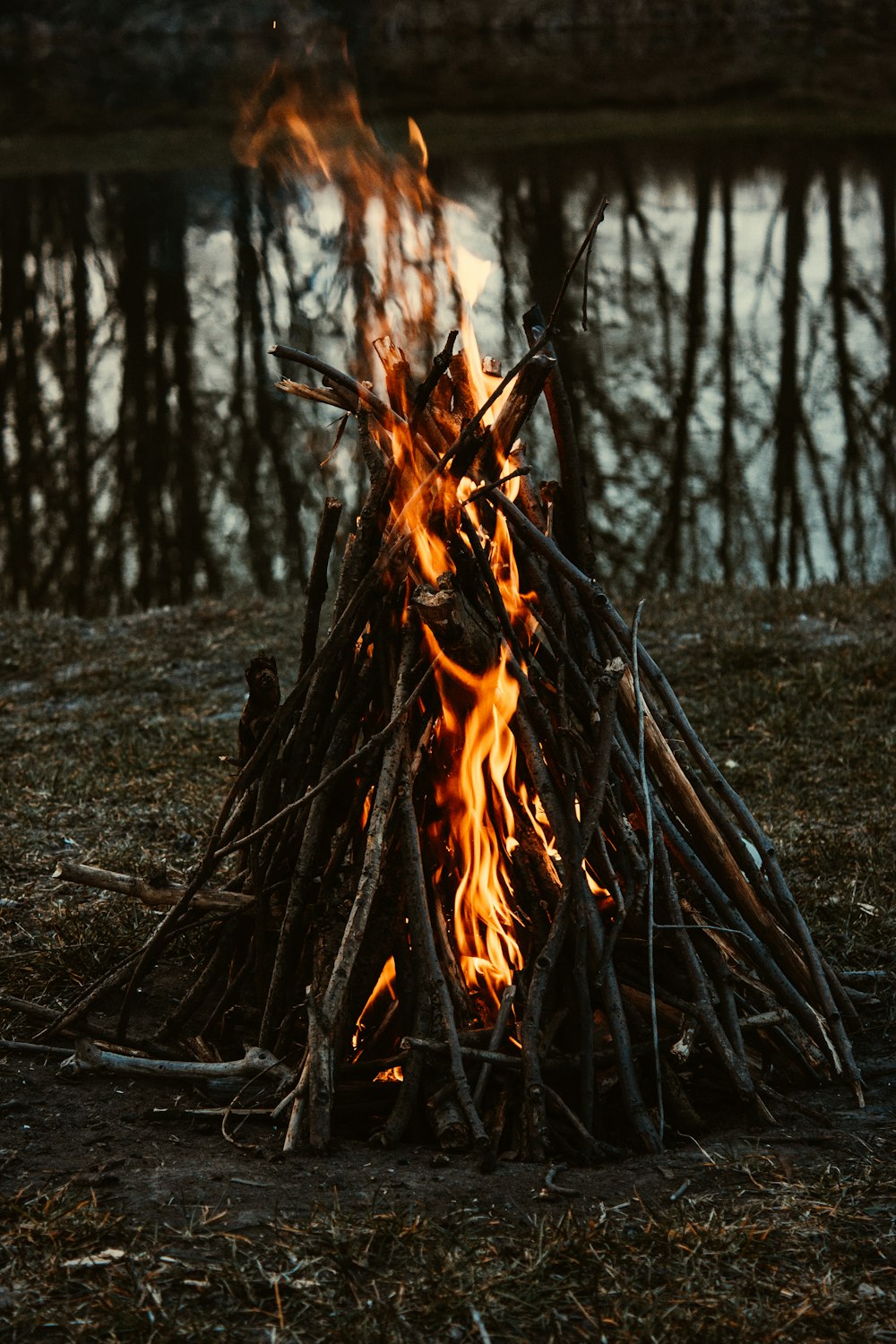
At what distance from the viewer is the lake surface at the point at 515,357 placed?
49.4ft

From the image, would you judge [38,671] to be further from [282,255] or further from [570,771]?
[282,255]

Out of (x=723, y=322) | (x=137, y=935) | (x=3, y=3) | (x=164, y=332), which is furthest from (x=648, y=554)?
(x=3, y=3)

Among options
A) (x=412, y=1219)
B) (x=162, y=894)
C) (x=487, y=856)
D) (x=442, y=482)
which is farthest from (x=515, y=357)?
(x=412, y=1219)

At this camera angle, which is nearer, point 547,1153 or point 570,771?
point 547,1153

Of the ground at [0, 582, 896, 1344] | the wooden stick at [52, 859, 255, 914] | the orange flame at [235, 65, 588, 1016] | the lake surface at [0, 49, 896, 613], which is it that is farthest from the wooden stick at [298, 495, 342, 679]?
the lake surface at [0, 49, 896, 613]

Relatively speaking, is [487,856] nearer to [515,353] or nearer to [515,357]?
[515,357]

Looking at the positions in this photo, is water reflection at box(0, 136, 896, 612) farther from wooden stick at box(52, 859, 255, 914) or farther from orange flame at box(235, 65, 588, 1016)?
wooden stick at box(52, 859, 255, 914)

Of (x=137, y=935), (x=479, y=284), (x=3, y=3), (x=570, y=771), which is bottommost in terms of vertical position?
(x=137, y=935)

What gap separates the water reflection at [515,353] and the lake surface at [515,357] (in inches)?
1.7

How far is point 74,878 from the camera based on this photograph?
3.96 metres

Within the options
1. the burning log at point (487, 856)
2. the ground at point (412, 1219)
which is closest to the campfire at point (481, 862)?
the burning log at point (487, 856)

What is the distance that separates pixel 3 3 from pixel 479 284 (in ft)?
95.1

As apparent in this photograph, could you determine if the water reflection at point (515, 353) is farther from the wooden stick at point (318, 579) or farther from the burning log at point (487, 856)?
the burning log at point (487, 856)

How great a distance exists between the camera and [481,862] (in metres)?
3.83
